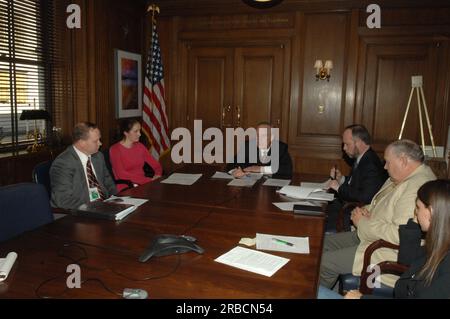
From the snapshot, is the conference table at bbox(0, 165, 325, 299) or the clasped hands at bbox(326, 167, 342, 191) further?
the clasped hands at bbox(326, 167, 342, 191)

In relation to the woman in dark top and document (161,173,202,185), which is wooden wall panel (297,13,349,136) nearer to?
document (161,173,202,185)

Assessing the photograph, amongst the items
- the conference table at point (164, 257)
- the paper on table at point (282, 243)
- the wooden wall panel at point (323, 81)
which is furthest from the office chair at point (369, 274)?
the wooden wall panel at point (323, 81)

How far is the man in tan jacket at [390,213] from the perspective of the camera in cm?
214

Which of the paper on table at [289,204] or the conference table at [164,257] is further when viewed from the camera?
the paper on table at [289,204]

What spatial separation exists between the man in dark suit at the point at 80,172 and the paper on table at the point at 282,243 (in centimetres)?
142

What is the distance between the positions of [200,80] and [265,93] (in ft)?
3.36

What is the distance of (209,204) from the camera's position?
2549 mm

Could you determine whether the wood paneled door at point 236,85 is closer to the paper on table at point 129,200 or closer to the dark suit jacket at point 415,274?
the paper on table at point 129,200

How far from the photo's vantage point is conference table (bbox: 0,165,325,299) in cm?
137

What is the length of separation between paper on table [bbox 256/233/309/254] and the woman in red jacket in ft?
6.84

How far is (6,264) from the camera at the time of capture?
1469mm

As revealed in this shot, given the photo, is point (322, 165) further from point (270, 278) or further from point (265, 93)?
point (270, 278)

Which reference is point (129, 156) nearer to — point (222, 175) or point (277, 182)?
point (222, 175)

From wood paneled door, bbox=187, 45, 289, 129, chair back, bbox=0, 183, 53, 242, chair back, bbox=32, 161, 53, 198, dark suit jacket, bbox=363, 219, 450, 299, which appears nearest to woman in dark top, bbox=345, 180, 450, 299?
dark suit jacket, bbox=363, 219, 450, 299
